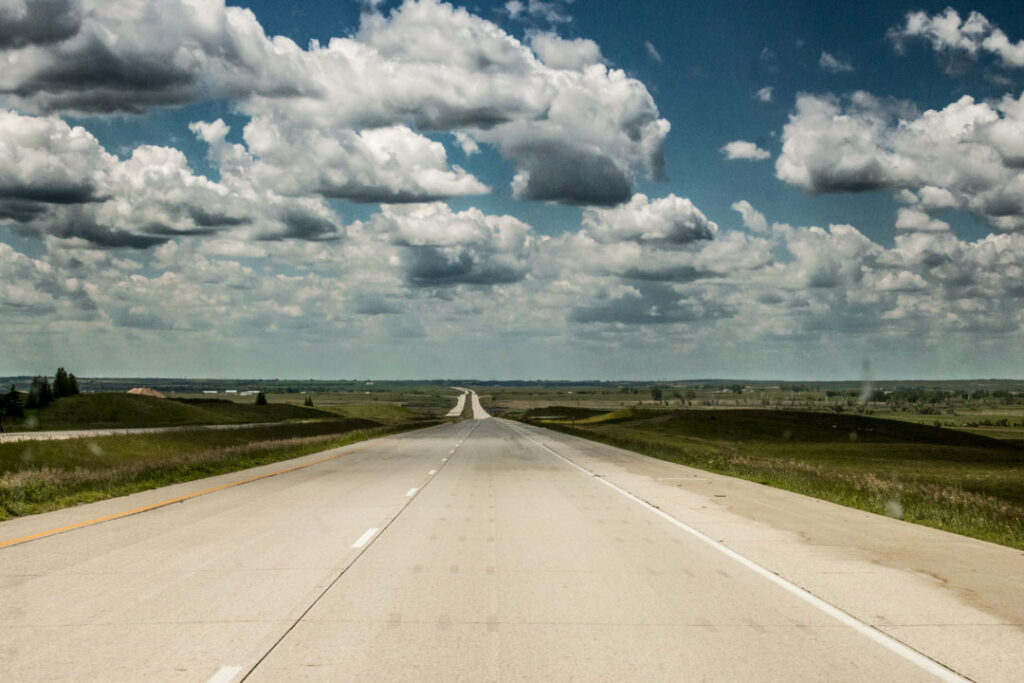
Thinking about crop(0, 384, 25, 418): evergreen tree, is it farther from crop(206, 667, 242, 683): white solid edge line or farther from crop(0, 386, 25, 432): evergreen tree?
crop(206, 667, 242, 683): white solid edge line

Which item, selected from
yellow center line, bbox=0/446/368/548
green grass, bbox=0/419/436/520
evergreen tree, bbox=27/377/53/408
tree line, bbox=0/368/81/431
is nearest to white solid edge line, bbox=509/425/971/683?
yellow center line, bbox=0/446/368/548

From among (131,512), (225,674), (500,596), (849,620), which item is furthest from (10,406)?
(849,620)

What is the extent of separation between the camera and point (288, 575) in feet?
31.4

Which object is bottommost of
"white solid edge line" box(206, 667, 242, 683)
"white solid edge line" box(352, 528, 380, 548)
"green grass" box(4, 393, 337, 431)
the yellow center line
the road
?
"green grass" box(4, 393, 337, 431)

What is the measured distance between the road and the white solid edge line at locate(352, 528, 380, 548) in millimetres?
73

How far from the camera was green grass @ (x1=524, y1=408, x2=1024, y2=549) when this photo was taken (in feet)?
59.4

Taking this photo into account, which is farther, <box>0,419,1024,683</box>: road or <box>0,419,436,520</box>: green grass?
<box>0,419,436,520</box>: green grass

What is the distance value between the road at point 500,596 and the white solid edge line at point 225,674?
0.02m

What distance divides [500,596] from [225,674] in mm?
3244

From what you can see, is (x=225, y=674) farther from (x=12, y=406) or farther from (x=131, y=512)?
(x=12, y=406)

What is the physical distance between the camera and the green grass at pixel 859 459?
1811 centimetres

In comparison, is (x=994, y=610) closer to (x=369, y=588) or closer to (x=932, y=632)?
(x=932, y=632)

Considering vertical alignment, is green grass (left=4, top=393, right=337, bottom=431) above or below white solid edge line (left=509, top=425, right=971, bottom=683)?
below

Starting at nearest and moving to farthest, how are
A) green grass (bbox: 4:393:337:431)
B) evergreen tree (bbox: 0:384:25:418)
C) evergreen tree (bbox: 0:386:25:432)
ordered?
1. evergreen tree (bbox: 0:386:25:432)
2. evergreen tree (bbox: 0:384:25:418)
3. green grass (bbox: 4:393:337:431)
